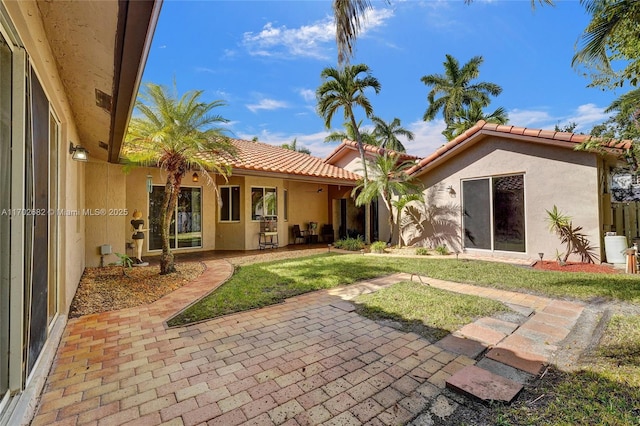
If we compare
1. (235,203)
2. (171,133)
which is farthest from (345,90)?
(171,133)

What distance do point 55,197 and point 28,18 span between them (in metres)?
2.60

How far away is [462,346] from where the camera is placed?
11.6 ft

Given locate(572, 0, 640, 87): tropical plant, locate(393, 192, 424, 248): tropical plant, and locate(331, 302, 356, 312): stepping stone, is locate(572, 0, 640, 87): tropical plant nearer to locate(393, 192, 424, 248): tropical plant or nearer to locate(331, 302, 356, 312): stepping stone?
locate(331, 302, 356, 312): stepping stone

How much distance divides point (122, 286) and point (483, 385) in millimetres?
7311

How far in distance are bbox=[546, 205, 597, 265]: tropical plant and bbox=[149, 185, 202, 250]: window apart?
41.8ft

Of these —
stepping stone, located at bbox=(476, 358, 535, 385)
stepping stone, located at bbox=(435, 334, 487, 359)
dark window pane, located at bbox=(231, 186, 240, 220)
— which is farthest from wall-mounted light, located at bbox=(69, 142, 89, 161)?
stepping stone, located at bbox=(476, 358, 535, 385)

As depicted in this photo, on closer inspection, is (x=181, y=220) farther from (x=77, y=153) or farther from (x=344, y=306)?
(x=344, y=306)

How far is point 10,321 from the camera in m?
2.33

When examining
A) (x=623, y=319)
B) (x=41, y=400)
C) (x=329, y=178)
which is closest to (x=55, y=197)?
(x=41, y=400)

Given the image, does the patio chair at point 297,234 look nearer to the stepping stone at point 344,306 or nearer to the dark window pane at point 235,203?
the dark window pane at point 235,203

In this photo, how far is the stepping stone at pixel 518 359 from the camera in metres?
3.01

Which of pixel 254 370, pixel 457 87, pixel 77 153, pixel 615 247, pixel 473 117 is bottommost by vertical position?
pixel 254 370

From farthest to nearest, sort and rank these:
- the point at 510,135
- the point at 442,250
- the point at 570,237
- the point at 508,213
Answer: the point at 442,250, the point at 508,213, the point at 510,135, the point at 570,237

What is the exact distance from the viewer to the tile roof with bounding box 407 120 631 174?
8.12 m
